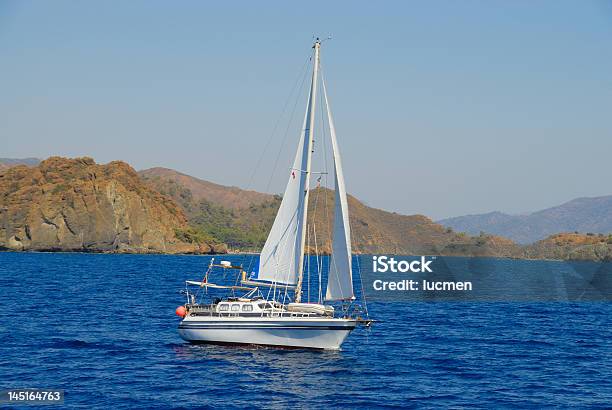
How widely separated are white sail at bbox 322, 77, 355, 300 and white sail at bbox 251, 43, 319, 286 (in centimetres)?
210

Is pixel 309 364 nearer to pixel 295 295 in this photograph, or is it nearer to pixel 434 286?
pixel 295 295

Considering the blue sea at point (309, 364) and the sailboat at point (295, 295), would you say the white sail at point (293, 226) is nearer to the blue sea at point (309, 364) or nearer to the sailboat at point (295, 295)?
the sailboat at point (295, 295)

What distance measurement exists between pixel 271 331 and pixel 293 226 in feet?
20.0

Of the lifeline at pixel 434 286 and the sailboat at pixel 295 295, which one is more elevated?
the sailboat at pixel 295 295

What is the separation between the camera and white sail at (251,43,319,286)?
41.2 m

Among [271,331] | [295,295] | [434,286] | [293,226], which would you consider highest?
[293,226]

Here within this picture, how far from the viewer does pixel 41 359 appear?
37.2 meters

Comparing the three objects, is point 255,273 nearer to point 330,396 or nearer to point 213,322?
point 213,322

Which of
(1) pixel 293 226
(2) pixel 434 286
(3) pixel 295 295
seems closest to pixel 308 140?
(1) pixel 293 226

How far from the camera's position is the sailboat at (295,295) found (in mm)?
39375

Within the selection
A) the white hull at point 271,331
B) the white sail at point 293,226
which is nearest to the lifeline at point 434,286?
the white sail at point 293,226

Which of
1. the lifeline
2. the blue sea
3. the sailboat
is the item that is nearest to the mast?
the sailboat

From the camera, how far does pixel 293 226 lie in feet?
137

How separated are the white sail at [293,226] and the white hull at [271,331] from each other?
2140 millimetres
